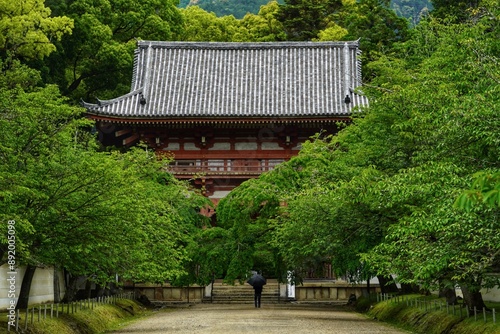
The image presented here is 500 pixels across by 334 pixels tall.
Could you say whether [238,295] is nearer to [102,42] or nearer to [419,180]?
[102,42]

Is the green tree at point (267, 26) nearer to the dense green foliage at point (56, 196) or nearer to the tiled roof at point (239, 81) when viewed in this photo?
the tiled roof at point (239, 81)

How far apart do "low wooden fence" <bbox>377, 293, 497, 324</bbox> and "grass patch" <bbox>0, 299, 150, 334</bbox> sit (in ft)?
30.2

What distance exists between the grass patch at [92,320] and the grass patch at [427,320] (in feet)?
28.0

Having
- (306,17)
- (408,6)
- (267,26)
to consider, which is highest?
(408,6)

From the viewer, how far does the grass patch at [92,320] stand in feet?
64.7

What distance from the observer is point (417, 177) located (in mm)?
18234

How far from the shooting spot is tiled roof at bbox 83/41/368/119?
1873 inches

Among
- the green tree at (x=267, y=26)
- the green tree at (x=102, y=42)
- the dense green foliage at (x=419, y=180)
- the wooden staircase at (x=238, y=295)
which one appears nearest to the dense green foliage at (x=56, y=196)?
the dense green foliage at (x=419, y=180)

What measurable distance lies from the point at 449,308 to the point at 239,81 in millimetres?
30873

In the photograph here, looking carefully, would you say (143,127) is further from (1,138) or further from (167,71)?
(1,138)

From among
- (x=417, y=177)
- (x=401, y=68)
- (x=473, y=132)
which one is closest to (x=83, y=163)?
(x=417, y=177)

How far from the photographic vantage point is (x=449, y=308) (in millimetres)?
22656

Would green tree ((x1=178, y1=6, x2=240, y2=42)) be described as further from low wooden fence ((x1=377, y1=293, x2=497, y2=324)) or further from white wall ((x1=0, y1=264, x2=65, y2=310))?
low wooden fence ((x1=377, y1=293, x2=497, y2=324))

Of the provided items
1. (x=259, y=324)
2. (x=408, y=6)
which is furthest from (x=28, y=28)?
(x=408, y=6)
